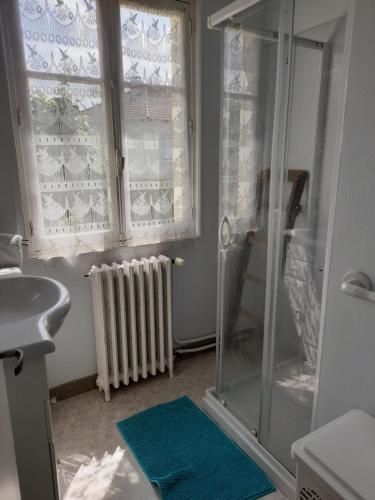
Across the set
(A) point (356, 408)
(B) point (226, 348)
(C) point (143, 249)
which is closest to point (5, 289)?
(C) point (143, 249)

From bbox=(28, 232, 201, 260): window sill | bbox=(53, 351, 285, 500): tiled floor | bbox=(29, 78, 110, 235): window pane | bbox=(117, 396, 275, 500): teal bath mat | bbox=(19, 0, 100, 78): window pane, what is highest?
bbox=(19, 0, 100, 78): window pane

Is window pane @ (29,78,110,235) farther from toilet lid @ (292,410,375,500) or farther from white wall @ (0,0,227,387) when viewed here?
toilet lid @ (292,410,375,500)

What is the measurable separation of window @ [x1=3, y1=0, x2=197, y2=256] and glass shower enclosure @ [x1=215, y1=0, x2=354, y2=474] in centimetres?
45

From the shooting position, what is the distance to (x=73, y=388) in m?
2.17

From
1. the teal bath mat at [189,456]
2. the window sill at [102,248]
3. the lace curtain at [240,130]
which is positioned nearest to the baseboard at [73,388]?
the teal bath mat at [189,456]

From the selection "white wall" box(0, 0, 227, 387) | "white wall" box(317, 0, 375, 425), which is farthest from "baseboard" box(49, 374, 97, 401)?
"white wall" box(317, 0, 375, 425)

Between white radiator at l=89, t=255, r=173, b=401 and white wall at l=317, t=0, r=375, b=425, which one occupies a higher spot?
white wall at l=317, t=0, r=375, b=425

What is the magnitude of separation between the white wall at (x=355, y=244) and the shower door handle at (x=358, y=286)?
0.06 feet

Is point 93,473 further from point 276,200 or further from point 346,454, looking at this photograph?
point 276,200

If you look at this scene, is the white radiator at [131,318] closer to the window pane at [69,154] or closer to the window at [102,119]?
the window at [102,119]

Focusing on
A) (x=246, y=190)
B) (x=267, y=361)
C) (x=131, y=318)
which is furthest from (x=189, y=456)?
(x=246, y=190)

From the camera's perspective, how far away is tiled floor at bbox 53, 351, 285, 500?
1602 millimetres

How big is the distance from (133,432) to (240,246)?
1.12 meters

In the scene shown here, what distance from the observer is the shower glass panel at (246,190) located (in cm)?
161
